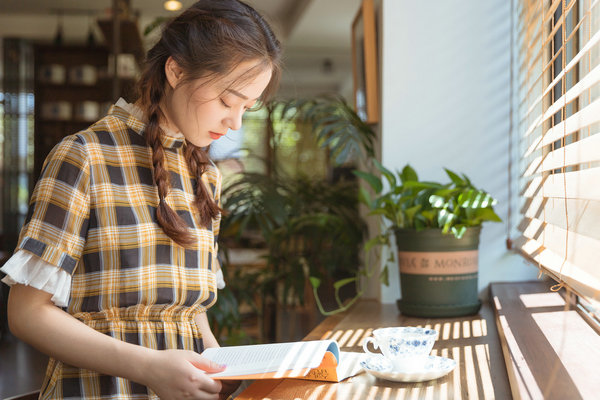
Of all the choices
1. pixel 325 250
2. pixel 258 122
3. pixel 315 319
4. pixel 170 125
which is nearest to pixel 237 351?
pixel 170 125

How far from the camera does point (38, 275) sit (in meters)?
1.02

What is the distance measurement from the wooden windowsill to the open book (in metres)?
0.30

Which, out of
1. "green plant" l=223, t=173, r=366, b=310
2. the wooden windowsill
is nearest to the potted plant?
the wooden windowsill

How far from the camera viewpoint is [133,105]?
125 centimetres

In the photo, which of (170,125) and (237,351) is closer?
(237,351)

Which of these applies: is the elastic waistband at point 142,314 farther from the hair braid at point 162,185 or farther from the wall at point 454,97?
the wall at point 454,97

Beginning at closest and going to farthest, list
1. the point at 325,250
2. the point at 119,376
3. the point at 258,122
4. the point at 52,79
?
the point at 119,376
the point at 325,250
the point at 52,79
the point at 258,122

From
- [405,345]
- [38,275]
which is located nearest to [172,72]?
[38,275]

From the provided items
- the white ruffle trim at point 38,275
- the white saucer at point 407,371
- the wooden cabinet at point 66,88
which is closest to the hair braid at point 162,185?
the white ruffle trim at point 38,275

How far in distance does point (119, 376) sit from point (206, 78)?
0.55m

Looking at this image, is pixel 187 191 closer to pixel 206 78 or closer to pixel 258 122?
pixel 206 78

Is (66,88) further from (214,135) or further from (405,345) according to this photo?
(405,345)

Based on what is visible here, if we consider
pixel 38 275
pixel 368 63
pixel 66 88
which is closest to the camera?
pixel 38 275

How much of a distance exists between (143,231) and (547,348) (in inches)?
30.2
